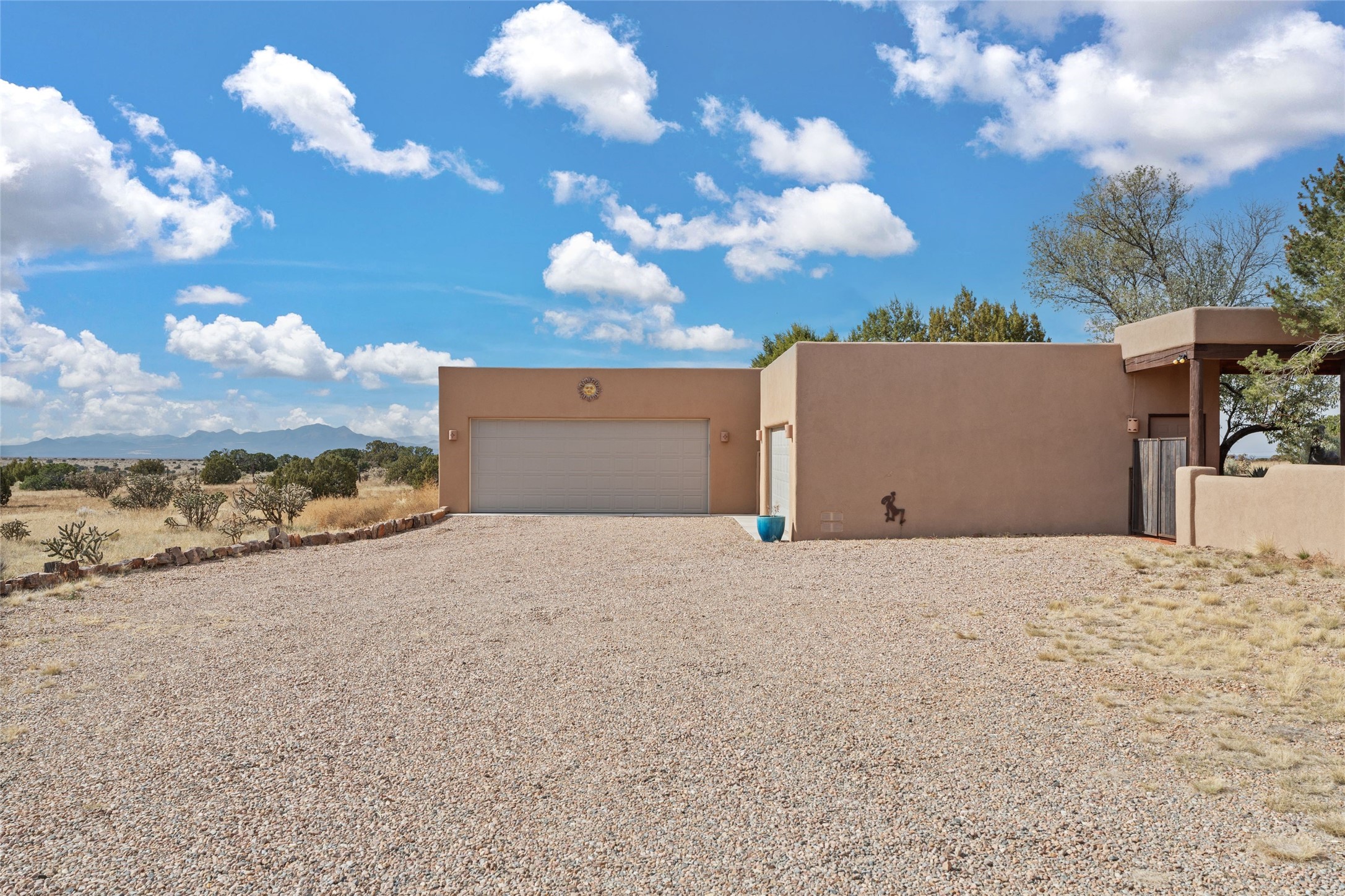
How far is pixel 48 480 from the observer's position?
30422 millimetres

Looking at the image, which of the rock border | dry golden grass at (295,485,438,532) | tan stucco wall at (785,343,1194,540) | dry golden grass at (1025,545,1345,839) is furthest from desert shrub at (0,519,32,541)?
dry golden grass at (1025,545,1345,839)

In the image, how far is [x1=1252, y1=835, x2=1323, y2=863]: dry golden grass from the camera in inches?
124

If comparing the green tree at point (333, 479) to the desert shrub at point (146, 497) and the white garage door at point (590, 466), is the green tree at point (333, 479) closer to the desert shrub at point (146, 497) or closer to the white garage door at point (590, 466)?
the desert shrub at point (146, 497)

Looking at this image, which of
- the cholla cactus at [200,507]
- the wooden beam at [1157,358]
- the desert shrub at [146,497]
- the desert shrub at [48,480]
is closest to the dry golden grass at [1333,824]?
the wooden beam at [1157,358]

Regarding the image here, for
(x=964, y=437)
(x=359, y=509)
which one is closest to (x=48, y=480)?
(x=359, y=509)

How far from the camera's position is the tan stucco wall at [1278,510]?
9.20m

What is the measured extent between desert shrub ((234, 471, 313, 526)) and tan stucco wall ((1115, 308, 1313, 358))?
14963 millimetres

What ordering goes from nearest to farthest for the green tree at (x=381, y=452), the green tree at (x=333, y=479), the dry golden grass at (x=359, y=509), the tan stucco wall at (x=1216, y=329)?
the tan stucco wall at (x=1216, y=329), the dry golden grass at (x=359, y=509), the green tree at (x=333, y=479), the green tree at (x=381, y=452)

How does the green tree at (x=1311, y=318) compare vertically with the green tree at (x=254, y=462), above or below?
above

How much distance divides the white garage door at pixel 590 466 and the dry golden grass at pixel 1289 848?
14080 mm

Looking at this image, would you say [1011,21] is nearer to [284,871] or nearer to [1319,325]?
[1319,325]

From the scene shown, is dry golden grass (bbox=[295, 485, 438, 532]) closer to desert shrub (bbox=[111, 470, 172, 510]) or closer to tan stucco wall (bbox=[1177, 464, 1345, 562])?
desert shrub (bbox=[111, 470, 172, 510])

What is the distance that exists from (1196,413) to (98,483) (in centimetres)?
2898

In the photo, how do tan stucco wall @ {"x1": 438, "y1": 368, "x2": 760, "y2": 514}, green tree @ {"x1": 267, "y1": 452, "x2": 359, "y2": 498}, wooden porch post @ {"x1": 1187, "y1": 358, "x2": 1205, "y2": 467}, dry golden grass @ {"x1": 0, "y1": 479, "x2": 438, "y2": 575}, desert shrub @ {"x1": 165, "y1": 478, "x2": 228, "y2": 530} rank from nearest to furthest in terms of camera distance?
wooden porch post @ {"x1": 1187, "y1": 358, "x2": 1205, "y2": 467} < dry golden grass @ {"x1": 0, "y1": 479, "x2": 438, "y2": 575} < desert shrub @ {"x1": 165, "y1": 478, "x2": 228, "y2": 530} < tan stucco wall @ {"x1": 438, "y1": 368, "x2": 760, "y2": 514} < green tree @ {"x1": 267, "y1": 452, "x2": 359, "y2": 498}
